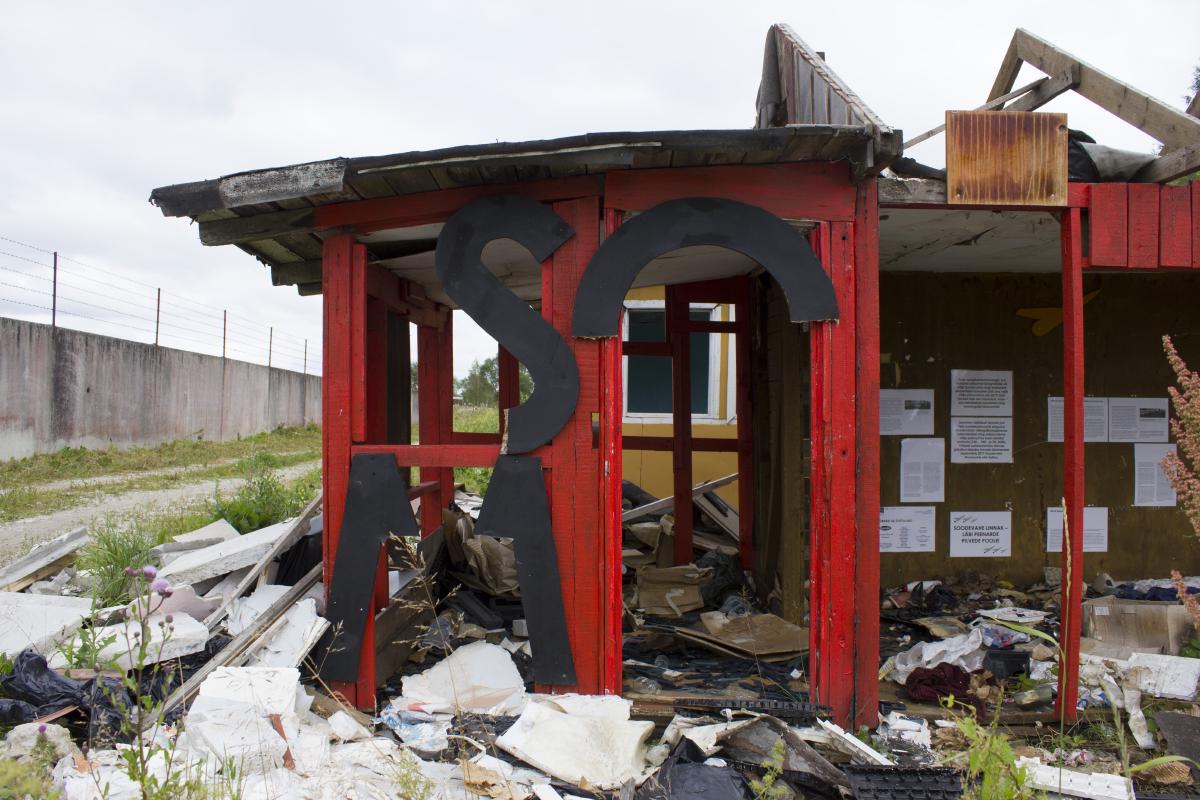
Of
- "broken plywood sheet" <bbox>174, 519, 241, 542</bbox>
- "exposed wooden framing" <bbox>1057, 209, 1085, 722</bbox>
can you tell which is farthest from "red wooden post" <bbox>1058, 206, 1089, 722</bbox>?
"broken plywood sheet" <bbox>174, 519, 241, 542</bbox>

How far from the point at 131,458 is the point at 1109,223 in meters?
15.8

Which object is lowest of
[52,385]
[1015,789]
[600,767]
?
[600,767]

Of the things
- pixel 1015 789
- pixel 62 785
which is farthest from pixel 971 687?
pixel 62 785

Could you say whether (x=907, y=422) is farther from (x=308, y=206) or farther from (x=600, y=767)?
(x=308, y=206)

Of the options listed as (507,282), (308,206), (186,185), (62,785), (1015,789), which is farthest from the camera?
(507,282)

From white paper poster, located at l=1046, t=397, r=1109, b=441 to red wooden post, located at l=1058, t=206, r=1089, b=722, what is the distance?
284cm

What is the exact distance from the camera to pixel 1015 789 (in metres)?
2.74

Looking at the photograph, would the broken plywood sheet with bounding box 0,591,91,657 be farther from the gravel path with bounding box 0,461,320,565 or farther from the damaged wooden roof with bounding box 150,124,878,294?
the gravel path with bounding box 0,461,320,565

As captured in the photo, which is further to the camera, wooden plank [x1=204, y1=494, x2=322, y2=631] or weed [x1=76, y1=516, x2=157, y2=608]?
weed [x1=76, y1=516, x2=157, y2=608]

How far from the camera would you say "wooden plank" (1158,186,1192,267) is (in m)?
4.20

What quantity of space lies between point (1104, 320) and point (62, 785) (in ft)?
25.7

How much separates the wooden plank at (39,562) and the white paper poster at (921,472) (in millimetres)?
6887

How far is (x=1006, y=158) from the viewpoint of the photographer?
405 centimetres

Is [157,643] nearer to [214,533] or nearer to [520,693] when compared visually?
[520,693]
